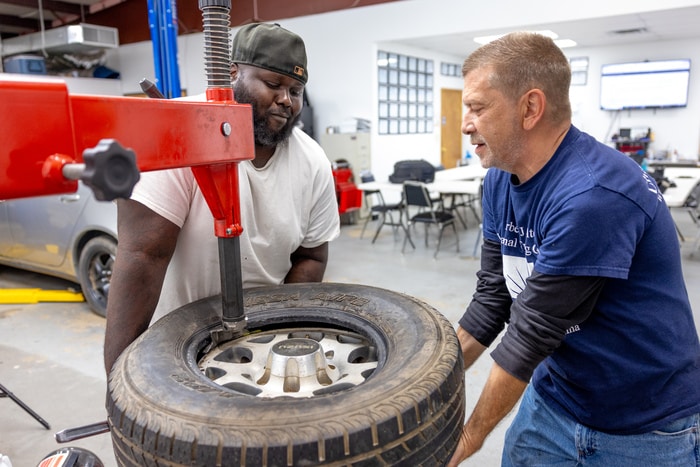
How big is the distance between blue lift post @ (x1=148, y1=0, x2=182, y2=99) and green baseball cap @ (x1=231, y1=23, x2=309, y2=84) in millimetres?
4211

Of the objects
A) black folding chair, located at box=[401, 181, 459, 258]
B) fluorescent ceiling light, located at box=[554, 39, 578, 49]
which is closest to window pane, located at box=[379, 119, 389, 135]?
black folding chair, located at box=[401, 181, 459, 258]

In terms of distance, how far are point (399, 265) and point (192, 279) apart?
12.5 ft

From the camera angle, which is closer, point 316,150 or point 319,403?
point 319,403

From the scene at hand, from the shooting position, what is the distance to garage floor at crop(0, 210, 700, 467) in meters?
2.25

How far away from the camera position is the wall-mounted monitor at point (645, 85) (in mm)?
8312

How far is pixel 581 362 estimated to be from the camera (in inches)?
43.4

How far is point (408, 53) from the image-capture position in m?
8.20

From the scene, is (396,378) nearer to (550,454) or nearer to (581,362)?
(581,362)

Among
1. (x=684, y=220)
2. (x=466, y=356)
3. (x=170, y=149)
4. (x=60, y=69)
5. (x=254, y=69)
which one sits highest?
(x=60, y=69)

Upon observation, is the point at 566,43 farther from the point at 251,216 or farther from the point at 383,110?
the point at 251,216

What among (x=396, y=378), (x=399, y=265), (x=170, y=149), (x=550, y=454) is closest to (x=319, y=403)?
(x=396, y=378)

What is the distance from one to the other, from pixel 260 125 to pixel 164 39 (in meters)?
4.44

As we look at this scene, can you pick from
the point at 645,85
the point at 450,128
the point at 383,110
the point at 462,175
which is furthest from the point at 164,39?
the point at 645,85

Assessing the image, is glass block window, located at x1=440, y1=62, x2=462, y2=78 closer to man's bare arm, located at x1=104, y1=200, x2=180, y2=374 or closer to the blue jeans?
the blue jeans
